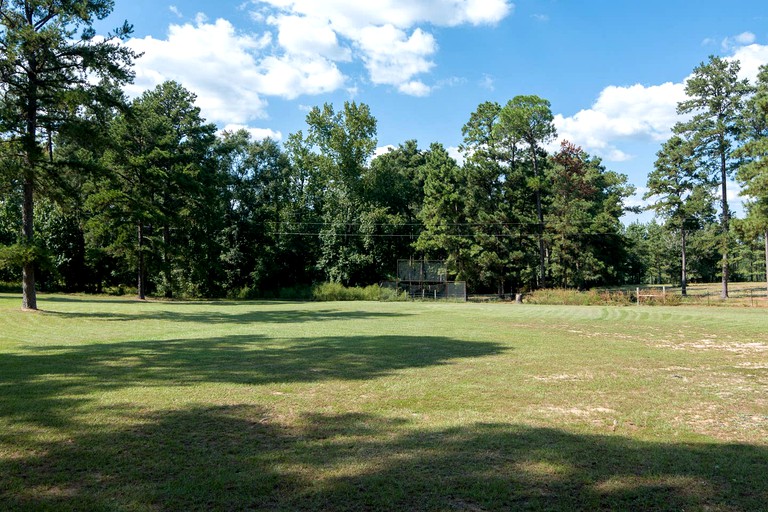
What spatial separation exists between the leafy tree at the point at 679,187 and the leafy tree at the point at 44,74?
48694mm

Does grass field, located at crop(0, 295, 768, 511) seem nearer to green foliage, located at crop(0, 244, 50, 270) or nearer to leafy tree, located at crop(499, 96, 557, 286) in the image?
green foliage, located at crop(0, 244, 50, 270)

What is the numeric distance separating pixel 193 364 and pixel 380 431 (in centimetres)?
554

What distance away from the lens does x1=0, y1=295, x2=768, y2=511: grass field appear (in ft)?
12.6

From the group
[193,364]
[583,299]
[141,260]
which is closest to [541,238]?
[583,299]

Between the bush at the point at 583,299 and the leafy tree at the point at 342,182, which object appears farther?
the leafy tree at the point at 342,182

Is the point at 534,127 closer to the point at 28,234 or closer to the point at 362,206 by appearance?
the point at 362,206

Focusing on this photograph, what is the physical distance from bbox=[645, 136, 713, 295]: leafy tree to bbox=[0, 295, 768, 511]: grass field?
44.9 metres

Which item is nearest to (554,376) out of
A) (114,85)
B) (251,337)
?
(251,337)

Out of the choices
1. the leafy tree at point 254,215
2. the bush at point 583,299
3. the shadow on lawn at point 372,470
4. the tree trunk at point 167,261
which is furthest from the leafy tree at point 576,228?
the shadow on lawn at point 372,470

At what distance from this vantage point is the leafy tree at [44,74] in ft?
70.3

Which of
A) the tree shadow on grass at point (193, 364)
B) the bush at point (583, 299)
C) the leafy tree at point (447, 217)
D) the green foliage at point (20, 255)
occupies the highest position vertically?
the leafy tree at point (447, 217)

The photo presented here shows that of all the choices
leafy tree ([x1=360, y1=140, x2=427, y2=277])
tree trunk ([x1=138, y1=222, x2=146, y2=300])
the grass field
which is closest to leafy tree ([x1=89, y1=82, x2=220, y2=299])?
tree trunk ([x1=138, y1=222, x2=146, y2=300])

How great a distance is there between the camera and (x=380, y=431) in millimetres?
5445

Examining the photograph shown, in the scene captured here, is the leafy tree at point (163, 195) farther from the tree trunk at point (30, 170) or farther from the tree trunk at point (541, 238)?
the tree trunk at point (541, 238)
